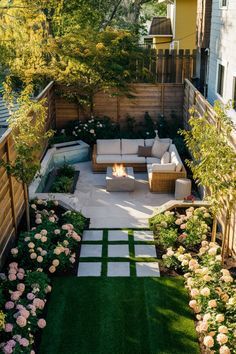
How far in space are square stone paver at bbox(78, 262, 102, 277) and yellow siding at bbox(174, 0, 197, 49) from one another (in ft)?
68.0

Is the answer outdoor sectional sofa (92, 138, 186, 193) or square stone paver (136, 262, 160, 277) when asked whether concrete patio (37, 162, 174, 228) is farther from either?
square stone paver (136, 262, 160, 277)

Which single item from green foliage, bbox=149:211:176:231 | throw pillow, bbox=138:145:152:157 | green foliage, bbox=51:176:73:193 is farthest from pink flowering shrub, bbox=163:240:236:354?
throw pillow, bbox=138:145:152:157

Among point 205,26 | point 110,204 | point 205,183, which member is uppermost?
point 205,26

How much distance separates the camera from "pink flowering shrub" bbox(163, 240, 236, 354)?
688cm

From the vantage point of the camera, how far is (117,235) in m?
10.8

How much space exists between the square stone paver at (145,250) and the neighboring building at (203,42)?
9.58 meters

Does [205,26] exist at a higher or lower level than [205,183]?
higher

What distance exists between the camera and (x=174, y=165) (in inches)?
526

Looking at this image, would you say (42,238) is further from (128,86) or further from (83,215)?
(128,86)

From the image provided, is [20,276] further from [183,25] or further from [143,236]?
[183,25]

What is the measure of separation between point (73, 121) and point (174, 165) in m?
6.43

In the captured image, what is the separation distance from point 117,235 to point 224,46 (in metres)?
7.82

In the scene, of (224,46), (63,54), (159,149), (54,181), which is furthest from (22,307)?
(63,54)

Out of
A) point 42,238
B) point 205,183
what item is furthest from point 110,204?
point 205,183
